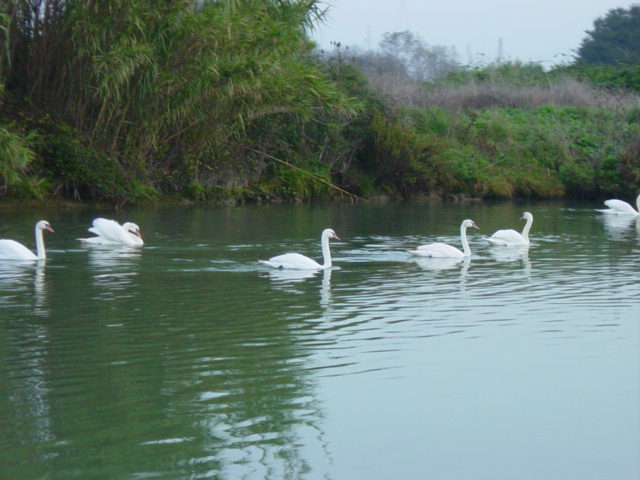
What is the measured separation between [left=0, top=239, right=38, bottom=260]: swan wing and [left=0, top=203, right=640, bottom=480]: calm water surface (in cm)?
33

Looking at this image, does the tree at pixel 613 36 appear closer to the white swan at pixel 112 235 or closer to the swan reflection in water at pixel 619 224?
the swan reflection in water at pixel 619 224

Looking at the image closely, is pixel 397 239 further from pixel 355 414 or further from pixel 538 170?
pixel 538 170

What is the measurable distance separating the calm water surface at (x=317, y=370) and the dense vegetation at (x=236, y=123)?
371 inches

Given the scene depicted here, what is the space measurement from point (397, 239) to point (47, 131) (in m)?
9.78

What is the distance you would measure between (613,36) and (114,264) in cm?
6008

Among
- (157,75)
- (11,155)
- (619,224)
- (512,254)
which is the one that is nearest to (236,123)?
(157,75)

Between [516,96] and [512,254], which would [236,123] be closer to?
[512,254]

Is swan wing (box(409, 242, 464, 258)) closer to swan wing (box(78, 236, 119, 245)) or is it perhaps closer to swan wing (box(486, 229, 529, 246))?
swan wing (box(486, 229, 529, 246))

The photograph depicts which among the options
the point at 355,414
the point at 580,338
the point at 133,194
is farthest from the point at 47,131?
the point at 355,414

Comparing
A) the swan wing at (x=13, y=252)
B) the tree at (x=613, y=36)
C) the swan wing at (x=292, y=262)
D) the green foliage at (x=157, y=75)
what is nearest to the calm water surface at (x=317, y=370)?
the swan wing at (x=292, y=262)

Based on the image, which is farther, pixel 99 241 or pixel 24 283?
pixel 99 241

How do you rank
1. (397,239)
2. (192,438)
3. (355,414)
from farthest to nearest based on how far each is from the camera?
(397,239), (355,414), (192,438)

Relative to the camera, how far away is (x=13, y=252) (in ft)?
47.2

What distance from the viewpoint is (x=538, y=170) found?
35.6 metres
